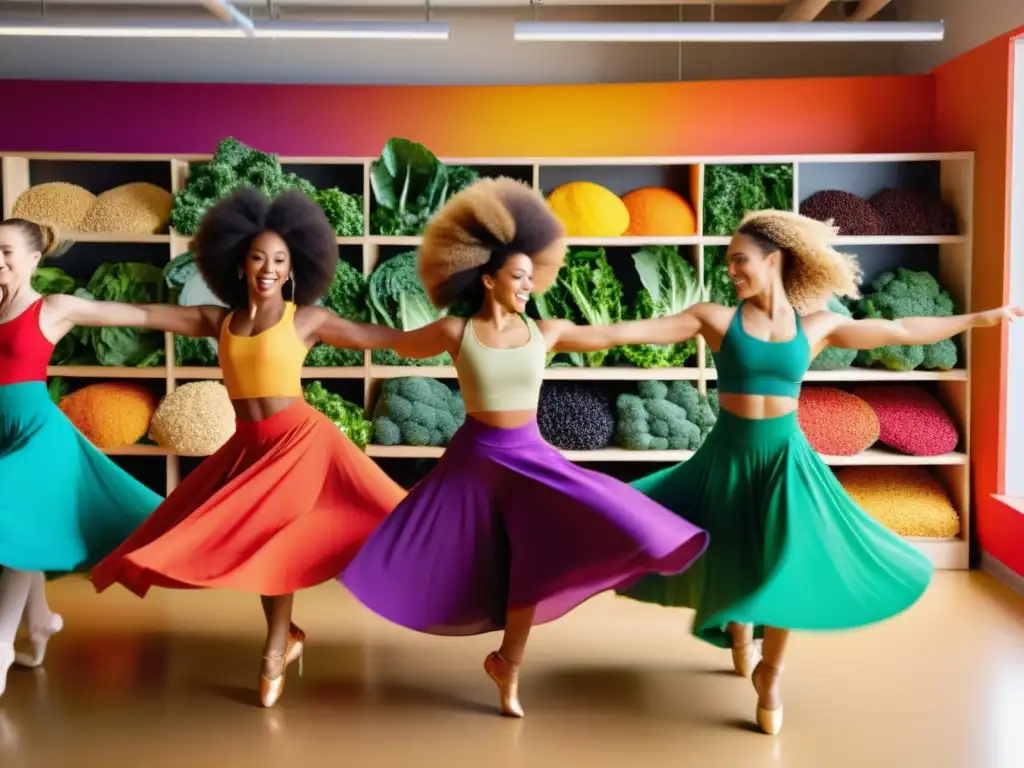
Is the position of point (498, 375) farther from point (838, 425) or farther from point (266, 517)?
point (838, 425)

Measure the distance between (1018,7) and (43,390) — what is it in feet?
15.3

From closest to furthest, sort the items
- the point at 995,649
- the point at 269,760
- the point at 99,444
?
1. the point at 269,760
2. the point at 995,649
3. the point at 99,444

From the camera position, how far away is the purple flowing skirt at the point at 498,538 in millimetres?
3629

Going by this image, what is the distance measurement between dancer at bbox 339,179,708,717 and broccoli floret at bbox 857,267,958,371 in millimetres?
2611

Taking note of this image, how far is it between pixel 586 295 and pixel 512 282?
2.31 metres

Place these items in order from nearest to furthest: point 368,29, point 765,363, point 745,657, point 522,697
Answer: point 765,363 → point 522,697 → point 745,657 → point 368,29

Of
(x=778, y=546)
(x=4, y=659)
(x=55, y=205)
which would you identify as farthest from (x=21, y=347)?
(x=778, y=546)

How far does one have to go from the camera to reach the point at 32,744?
12.2ft

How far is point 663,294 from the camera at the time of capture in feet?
20.3

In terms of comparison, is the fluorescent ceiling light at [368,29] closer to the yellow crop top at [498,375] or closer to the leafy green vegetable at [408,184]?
the leafy green vegetable at [408,184]

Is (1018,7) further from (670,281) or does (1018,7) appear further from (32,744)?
(32,744)

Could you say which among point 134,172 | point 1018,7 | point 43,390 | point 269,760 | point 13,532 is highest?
point 1018,7

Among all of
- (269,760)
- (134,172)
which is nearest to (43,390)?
(269,760)

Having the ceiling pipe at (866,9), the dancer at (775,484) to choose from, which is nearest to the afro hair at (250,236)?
the dancer at (775,484)
